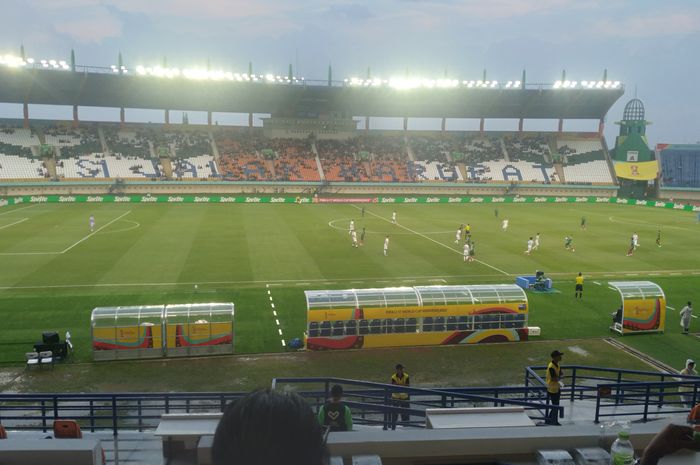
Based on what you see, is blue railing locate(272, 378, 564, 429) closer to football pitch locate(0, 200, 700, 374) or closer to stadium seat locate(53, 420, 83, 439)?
stadium seat locate(53, 420, 83, 439)

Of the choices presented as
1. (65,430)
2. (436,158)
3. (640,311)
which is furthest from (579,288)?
(436,158)

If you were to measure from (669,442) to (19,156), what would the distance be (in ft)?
296

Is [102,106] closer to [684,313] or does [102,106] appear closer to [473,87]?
[473,87]

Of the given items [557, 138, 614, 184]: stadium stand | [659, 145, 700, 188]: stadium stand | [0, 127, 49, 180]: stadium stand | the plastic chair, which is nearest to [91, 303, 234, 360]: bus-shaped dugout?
the plastic chair

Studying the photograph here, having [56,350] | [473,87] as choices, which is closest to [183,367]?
[56,350]

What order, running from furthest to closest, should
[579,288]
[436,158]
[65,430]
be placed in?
[436,158] → [579,288] → [65,430]

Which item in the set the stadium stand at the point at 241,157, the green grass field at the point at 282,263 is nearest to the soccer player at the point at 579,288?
the green grass field at the point at 282,263

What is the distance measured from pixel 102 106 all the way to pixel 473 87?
58.8m

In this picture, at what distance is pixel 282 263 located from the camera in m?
36.1

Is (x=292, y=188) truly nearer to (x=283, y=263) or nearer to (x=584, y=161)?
(x=283, y=263)

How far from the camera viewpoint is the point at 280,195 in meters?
81.3

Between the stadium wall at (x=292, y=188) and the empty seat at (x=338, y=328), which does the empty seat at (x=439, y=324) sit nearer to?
the empty seat at (x=338, y=328)

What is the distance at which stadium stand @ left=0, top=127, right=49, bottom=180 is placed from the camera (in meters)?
74.9

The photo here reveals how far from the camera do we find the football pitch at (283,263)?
24734 mm
